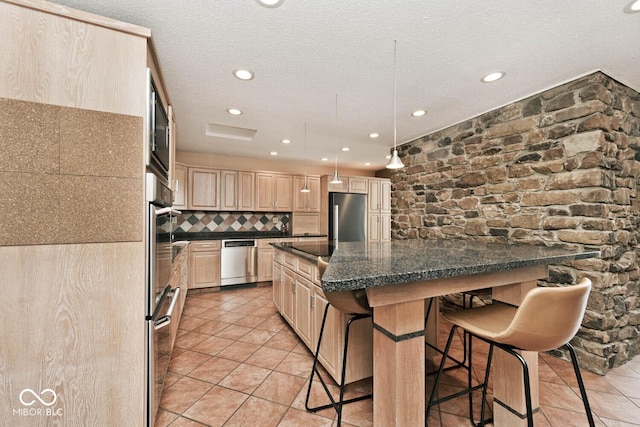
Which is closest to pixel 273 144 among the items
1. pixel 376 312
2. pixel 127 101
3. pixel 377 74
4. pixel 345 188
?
pixel 345 188

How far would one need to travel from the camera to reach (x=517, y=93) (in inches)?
99.0

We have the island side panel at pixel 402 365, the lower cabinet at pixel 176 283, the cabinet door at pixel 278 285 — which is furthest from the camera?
the cabinet door at pixel 278 285

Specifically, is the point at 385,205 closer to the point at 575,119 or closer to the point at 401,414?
the point at 575,119

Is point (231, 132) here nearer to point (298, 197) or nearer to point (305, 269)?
point (298, 197)

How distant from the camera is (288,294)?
2826mm

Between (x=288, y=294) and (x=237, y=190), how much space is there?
2711mm

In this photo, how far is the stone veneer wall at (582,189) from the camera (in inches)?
82.1

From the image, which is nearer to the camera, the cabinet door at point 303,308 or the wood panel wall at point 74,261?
the wood panel wall at point 74,261

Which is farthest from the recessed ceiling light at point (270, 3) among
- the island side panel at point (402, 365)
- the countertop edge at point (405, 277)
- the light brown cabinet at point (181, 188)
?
the light brown cabinet at point (181, 188)

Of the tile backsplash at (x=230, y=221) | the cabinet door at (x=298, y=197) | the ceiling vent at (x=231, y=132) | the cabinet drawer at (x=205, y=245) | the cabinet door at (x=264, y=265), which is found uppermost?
the ceiling vent at (x=231, y=132)

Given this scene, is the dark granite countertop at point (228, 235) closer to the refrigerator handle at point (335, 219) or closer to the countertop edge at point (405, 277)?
the refrigerator handle at point (335, 219)

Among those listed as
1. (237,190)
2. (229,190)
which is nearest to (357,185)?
(237,190)

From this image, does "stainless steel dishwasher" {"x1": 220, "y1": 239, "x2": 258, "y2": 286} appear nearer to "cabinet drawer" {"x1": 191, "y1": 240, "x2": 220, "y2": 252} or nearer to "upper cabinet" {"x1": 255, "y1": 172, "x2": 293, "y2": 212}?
"cabinet drawer" {"x1": 191, "y1": 240, "x2": 220, "y2": 252}

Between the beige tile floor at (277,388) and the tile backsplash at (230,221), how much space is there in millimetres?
2468
